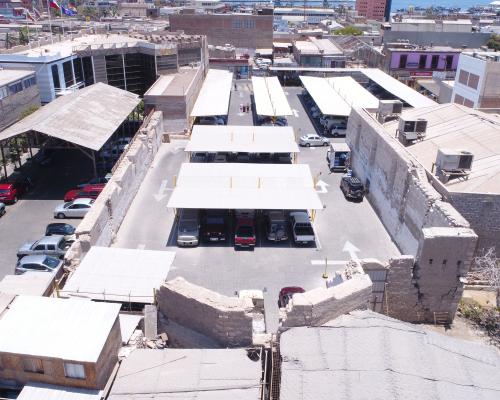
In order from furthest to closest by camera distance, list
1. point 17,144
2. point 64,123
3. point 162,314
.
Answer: point 17,144
point 64,123
point 162,314

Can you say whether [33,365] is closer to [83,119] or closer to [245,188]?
[245,188]

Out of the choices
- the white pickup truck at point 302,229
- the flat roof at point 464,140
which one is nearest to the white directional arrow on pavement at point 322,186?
the flat roof at point 464,140

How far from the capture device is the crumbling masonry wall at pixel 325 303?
1686cm

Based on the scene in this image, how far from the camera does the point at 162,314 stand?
1927 cm

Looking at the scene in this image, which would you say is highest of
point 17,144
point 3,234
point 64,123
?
point 64,123

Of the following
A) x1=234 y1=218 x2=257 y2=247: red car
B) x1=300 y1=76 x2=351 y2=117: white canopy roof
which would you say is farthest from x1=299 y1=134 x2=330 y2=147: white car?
x1=234 y1=218 x2=257 y2=247: red car

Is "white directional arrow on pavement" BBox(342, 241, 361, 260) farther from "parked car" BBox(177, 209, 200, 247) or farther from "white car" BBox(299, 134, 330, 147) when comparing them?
"white car" BBox(299, 134, 330, 147)

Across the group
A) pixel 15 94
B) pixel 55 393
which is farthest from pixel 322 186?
pixel 15 94

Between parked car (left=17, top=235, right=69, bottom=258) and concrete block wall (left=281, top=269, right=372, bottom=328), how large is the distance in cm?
1764

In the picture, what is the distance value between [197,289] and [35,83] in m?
40.5

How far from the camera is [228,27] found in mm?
99188

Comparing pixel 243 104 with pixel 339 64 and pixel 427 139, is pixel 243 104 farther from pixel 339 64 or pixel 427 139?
pixel 427 139

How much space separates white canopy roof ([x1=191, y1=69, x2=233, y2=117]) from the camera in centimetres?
5203

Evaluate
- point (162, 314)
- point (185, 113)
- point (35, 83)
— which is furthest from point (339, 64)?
point (162, 314)
